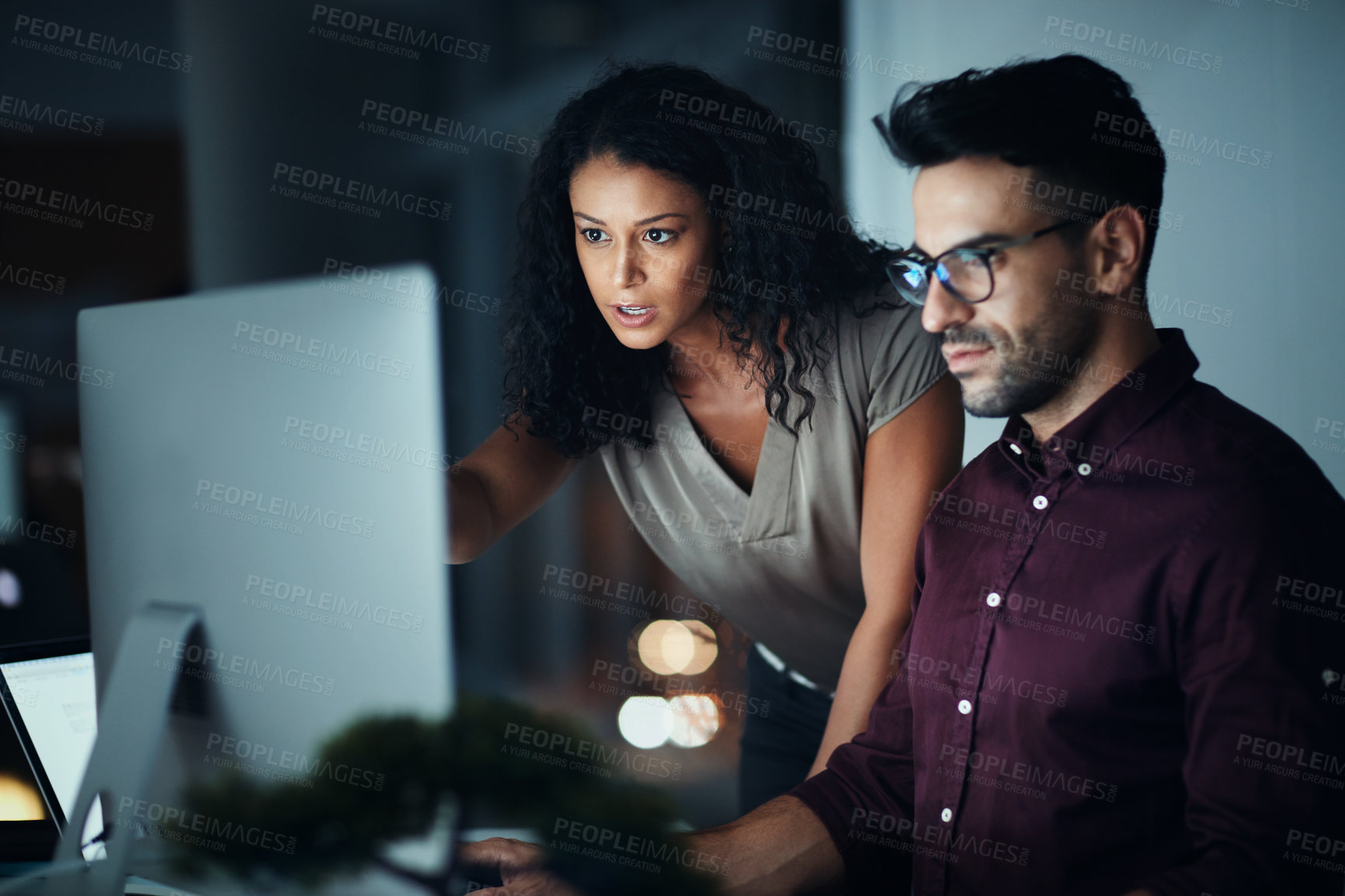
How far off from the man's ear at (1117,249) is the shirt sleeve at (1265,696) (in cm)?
28

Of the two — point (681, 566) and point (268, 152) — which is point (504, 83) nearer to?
point (268, 152)

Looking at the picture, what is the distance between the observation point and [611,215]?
4.94 ft

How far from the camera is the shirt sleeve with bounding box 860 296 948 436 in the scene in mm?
1462

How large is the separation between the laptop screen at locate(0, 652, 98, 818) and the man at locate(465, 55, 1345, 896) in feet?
2.01

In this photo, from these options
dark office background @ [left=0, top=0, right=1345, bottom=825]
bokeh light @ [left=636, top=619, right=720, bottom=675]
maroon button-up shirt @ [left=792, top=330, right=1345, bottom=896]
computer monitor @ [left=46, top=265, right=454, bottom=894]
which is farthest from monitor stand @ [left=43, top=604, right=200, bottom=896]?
bokeh light @ [left=636, top=619, right=720, bottom=675]

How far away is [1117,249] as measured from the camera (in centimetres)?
114

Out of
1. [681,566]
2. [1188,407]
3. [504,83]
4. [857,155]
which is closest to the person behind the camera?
[1188,407]

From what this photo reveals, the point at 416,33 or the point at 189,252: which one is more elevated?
the point at 416,33

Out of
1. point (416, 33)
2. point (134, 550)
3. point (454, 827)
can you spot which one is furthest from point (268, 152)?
point (454, 827)

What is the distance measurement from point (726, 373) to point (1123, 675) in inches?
30.9

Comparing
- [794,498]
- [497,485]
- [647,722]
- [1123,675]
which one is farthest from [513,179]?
[1123,675]

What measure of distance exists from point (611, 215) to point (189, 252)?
2.28 meters

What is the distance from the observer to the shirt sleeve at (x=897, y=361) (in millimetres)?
1462

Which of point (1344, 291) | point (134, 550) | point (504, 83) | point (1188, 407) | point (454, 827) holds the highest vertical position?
point (504, 83)
